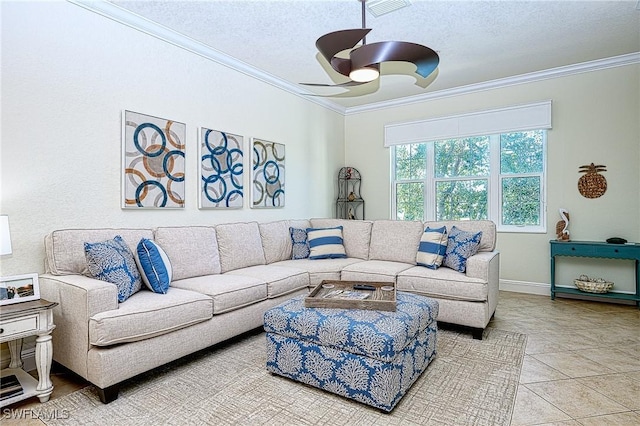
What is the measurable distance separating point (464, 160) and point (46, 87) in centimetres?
467

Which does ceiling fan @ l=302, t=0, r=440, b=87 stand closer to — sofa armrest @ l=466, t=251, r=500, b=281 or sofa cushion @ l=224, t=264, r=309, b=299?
sofa armrest @ l=466, t=251, r=500, b=281

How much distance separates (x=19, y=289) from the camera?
2160mm

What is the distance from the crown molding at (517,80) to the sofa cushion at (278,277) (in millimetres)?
3234

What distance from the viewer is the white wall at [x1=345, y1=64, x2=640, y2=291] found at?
4.07 m

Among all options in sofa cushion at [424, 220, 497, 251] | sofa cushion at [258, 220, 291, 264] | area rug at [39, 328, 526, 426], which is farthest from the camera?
sofa cushion at [258, 220, 291, 264]

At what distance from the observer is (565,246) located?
13.7ft

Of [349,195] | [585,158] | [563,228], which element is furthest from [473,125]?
[349,195]

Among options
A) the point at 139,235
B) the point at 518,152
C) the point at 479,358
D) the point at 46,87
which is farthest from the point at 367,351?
the point at 518,152

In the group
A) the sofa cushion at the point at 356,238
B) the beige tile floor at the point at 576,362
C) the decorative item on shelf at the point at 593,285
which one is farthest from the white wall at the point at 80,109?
the decorative item on shelf at the point at 593,285

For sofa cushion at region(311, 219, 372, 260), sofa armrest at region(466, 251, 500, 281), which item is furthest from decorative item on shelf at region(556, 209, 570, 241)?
sofa cushion at region(311, 219, 372, 260)

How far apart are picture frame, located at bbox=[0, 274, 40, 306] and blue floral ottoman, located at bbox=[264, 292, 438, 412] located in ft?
4.54

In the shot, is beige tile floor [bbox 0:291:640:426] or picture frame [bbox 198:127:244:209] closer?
beige tile floor [bbox 0:291:640:426]

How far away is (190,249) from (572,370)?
2972mm

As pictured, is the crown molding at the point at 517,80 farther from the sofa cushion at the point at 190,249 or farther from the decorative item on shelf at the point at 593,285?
the sofa cushion at the point at 190,249
